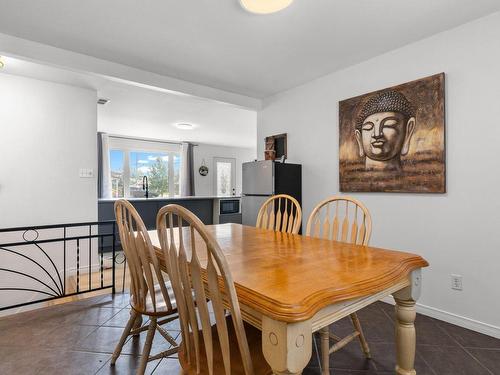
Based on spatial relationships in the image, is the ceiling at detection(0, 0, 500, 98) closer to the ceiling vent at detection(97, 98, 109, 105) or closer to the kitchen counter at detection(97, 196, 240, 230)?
the ceiling vent at detection(97, 98, 109, 105)

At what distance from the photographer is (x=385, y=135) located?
268 cm

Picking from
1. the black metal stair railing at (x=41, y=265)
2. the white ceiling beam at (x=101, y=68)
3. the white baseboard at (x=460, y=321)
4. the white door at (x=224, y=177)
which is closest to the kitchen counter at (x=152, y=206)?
the black metal stair railing at (x=41, y=265)

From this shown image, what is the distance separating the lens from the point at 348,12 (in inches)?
82.0

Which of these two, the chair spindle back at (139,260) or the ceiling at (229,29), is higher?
the ceiling at (229,29)

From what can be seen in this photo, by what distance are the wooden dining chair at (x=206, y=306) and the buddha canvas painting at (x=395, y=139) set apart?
2059mm

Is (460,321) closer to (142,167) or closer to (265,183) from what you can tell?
(265,183)

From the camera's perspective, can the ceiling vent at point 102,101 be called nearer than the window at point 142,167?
Yes

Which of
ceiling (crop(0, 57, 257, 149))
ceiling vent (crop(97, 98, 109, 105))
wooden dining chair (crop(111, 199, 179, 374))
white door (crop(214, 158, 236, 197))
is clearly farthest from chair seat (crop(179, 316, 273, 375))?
white door (crop(214, 158, 236, 197))

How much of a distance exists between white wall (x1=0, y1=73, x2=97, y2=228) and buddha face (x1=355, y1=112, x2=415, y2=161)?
325 centimetres

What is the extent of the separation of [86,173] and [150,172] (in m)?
4.08

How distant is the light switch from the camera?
3557 millimetres

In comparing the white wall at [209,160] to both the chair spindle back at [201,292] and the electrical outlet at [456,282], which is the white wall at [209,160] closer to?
the electrical outlet at [456,282]

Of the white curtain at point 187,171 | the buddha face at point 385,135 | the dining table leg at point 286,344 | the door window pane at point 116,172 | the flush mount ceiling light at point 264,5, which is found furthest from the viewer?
the white curtain at point 187,171

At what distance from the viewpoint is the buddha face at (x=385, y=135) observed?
8.32 feet
